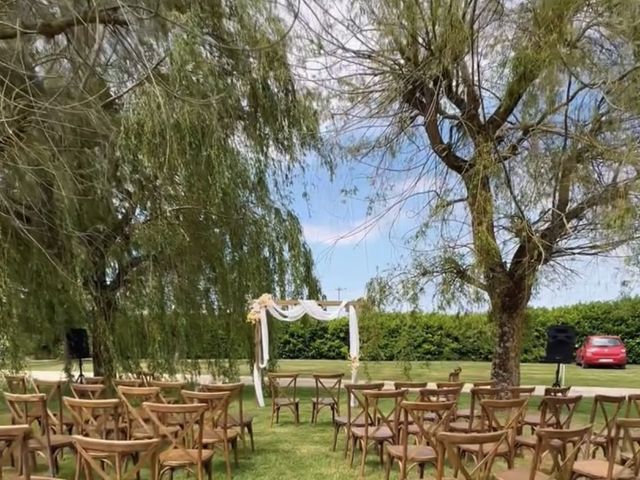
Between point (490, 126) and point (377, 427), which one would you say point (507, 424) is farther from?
point (490, 126)

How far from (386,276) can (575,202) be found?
2260 millimetres

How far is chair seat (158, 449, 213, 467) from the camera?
4.21 metres

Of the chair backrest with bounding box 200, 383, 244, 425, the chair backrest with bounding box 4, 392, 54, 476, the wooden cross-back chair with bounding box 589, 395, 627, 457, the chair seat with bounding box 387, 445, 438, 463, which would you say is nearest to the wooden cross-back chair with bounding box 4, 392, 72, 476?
the chair backrest with bounding box 4, 392, 54, 476

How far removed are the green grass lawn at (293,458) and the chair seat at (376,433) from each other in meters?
0.31

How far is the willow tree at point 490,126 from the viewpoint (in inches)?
225

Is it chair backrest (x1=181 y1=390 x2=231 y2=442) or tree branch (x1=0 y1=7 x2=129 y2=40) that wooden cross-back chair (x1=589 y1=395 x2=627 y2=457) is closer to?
chair backrest (x1=181 y1=390 x2=231 y2=442)

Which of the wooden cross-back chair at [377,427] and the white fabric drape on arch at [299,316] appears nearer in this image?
the wooden cross-back chair at [377,427]

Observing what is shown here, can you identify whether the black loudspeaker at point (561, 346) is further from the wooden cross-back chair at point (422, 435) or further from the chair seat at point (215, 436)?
the chair seat at point (215, 436)

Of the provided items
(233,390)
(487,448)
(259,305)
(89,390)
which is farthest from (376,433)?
(259,305)

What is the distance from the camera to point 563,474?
3736 millimetres

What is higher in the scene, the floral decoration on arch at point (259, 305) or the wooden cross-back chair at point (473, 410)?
the floral decoration on arch at point (259, 305)

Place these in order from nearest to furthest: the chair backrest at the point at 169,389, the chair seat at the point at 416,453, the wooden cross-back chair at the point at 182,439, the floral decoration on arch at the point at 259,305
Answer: the wooden cross-back chair at the point at 182,439
the chair seat at the point at 416,453
the chair backrest at the point at 169,389
the floral decoration on arch at the point at 259,305

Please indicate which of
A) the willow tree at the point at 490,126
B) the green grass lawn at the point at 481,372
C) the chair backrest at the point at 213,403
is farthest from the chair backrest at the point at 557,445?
the green grass lawn at the point at 481,372

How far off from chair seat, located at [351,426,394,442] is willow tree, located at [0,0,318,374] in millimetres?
2883
